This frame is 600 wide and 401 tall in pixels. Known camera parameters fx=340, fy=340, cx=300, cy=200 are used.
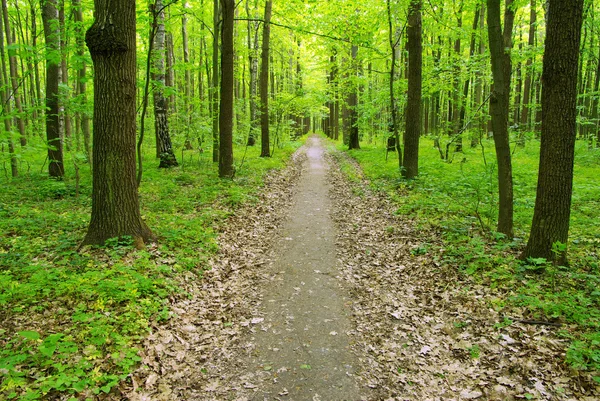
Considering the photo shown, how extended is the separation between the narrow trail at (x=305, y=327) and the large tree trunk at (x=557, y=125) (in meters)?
3.25

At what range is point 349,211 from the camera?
10062mm

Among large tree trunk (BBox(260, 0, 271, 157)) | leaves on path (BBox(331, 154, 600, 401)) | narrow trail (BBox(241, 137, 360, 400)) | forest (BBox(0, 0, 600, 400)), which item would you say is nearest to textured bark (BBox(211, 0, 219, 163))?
large tree trunk (BBox(260, 0, 271, 157))

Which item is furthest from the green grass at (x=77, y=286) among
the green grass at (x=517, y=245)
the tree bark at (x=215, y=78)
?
the tree bark at (x=215, y=78)

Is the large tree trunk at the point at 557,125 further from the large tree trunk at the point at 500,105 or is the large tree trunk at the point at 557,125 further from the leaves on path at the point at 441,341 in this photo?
the leaves on path at the point at 441,341

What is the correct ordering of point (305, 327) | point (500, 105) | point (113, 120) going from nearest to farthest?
point (305, 327) < point (113, 120) < point (500, 105)

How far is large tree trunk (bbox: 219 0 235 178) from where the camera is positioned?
1150cm

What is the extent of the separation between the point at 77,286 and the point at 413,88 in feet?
36.8

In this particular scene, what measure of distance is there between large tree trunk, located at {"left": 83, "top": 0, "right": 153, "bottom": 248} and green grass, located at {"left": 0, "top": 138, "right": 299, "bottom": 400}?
391 mm

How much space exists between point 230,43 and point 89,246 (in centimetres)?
868

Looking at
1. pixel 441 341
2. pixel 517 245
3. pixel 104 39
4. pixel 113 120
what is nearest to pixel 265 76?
pixel 104 39

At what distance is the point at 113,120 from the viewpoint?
A: 18.7ft

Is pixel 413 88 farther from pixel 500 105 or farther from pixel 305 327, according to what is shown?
pixel 305 327

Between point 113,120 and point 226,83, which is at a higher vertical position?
point 226,83

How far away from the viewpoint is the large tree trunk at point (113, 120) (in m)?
5.51
